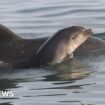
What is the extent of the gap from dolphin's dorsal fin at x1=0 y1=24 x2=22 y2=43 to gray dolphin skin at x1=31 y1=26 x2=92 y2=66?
2.41 ft

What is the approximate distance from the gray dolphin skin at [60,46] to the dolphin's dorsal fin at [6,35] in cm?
73

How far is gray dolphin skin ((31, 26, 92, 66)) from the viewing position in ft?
45.9

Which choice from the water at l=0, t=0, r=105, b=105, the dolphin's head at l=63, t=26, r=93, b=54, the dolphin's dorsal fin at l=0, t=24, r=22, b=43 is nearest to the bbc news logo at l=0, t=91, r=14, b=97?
the water at l=0, t=0, r=105, b=105

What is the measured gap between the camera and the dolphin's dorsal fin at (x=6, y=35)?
1439cm

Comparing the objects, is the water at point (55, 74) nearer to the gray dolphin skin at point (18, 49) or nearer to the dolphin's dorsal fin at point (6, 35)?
the gray dolphin skin at point (18, 49)

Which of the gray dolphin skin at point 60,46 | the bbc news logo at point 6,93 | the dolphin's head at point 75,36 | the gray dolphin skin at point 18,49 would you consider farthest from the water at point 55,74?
the gray dolphin skin at point 18,49

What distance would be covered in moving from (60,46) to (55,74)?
129 centimetres

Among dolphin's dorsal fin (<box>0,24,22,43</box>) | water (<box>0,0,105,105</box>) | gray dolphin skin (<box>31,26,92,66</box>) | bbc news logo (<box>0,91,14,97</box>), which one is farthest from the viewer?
dolphin's dorsal fin (<box>0,24,22,43</box>)

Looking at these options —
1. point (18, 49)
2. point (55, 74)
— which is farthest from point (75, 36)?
point (55, 74)

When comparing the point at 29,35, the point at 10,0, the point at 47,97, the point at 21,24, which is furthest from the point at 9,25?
the point at 47,97

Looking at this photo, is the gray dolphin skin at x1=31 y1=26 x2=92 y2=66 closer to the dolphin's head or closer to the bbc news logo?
the dolphin's head

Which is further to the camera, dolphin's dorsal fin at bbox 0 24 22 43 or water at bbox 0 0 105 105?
dolphin's dorsal fin at bbox 0 24 22 43

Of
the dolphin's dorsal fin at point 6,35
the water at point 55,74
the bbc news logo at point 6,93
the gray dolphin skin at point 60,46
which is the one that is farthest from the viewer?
the dolphin's dorsal fin at point 6,35

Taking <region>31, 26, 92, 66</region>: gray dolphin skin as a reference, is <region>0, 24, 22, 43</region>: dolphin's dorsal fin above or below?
above
